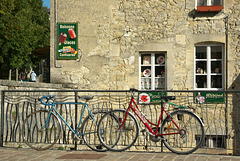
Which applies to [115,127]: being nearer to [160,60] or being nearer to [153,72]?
[153,72]

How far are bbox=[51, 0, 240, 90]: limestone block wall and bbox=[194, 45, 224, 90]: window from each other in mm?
289

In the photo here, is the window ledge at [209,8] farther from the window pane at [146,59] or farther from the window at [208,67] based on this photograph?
the window pane at [146,59]

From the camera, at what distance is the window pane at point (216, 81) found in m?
12.3

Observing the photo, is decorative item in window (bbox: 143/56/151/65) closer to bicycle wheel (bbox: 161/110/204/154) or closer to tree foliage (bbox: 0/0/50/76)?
bicycle wheel (bbox: 161/110/204/154)

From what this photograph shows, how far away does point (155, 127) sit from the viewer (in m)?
6.49

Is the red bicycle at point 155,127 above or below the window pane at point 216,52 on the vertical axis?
below

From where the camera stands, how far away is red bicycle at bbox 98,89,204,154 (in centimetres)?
623

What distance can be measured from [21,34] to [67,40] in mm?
20730

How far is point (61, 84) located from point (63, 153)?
612 cm

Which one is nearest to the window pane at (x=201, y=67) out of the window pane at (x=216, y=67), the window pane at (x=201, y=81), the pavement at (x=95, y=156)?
the window pane at (x=201, y=81)

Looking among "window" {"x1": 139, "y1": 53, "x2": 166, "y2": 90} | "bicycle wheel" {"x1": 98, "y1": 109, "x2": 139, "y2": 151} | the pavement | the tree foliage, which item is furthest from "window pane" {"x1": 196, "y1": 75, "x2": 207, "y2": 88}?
the tree foliage

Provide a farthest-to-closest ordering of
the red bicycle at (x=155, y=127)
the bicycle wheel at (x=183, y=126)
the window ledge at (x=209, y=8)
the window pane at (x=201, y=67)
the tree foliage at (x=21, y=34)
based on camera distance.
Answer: the tree foliage at (x=21, y=34) → the window pane at (x=201, y=67) → the window ledge at (x=209, y=8) → the red bicycle at (x=155, y=127) → the bicycle wheel at (x=183, y=126)

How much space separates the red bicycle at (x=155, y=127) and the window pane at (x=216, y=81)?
6.09 metres

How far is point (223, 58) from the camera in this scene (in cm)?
1220
